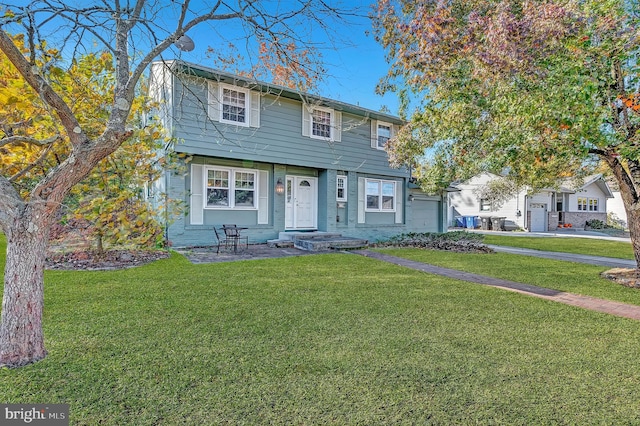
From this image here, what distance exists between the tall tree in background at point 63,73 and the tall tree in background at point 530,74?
161 cm

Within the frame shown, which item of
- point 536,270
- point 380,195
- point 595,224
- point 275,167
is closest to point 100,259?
point 275,167

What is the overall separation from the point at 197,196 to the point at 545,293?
30.8 ft

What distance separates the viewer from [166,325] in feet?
12.8

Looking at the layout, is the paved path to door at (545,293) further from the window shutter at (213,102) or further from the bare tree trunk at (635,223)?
the window shutter at (213,102)

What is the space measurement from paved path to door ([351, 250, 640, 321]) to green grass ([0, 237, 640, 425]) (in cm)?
46

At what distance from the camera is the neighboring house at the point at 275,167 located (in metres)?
10.1

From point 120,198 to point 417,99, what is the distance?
789cm

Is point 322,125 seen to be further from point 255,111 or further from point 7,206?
point 7,206

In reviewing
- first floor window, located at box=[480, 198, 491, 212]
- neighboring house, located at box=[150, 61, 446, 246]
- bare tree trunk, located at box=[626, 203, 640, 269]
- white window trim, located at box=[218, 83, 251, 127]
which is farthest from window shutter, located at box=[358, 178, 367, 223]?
first floor window, located at box=[480, 198, 491, 212]

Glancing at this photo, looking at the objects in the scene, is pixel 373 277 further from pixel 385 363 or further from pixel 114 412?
pixel 114 412

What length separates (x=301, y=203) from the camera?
13008 mm

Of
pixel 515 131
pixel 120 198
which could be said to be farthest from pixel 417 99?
pixel 120 198

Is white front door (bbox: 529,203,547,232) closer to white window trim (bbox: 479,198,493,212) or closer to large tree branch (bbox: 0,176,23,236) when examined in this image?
white window trim (bbox: 479,198,493,212)

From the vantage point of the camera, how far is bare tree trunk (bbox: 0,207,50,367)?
9.07 ft
